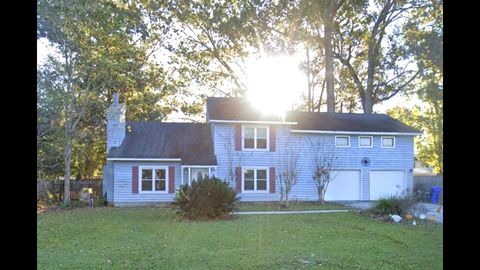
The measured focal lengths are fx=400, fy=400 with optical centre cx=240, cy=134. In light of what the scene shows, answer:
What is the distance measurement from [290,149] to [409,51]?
14.9 meters

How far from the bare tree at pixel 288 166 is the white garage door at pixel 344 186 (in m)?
1.82

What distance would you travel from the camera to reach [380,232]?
9.15 m

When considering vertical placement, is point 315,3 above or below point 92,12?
below

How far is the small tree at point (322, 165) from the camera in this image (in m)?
16.4

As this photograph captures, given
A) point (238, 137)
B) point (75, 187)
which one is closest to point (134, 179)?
point (75, 187)

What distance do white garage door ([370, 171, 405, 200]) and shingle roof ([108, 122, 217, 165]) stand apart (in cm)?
712

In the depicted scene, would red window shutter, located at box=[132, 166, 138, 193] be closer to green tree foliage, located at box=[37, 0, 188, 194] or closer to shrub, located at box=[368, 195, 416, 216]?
green tree foliage, located at box=[37, 0, 188, 194]

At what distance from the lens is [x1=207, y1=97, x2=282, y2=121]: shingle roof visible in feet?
54.4

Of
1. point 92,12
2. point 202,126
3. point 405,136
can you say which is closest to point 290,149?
point 202,126

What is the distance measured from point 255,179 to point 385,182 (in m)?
5.92

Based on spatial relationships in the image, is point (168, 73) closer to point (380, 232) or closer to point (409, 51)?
point (380, 232)

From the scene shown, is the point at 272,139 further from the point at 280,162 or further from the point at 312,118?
the point at 312,118

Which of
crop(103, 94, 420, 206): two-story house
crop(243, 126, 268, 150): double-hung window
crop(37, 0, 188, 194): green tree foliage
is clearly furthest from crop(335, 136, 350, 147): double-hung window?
crop(37, 0, 188, 194): green tree foliage
